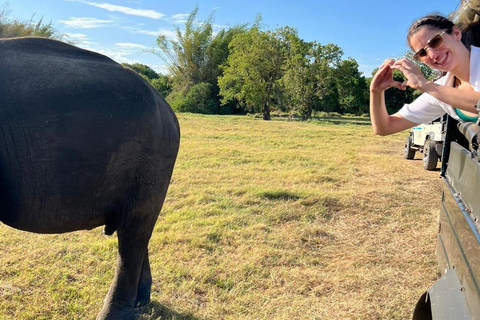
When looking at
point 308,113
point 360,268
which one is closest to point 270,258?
point 360,268

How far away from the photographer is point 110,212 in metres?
2.20

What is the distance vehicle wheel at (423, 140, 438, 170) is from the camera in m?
7.51

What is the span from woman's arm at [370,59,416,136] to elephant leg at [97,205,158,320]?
1.34 meters

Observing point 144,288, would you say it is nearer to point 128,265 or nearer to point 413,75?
point 128,265

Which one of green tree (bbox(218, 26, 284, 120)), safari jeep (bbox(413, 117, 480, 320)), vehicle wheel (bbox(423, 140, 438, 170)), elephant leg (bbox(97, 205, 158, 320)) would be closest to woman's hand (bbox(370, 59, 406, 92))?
safari jeep (bbox(413, 117, 480, 320))

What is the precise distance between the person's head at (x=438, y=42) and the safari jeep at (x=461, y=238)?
11.6 inches

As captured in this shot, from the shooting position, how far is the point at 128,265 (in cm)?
233

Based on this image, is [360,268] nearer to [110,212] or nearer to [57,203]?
[110,212]

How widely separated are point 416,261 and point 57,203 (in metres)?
2.99

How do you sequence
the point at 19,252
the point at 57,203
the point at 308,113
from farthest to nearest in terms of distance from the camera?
the point at 308,113 → the point at 19,252 → the point at 57,203

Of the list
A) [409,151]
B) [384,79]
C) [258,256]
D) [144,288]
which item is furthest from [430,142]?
[144,288]

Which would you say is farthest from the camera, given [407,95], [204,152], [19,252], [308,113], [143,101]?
[407,95]

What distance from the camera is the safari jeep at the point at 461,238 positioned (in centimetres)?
139

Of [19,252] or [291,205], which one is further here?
[291,205]
